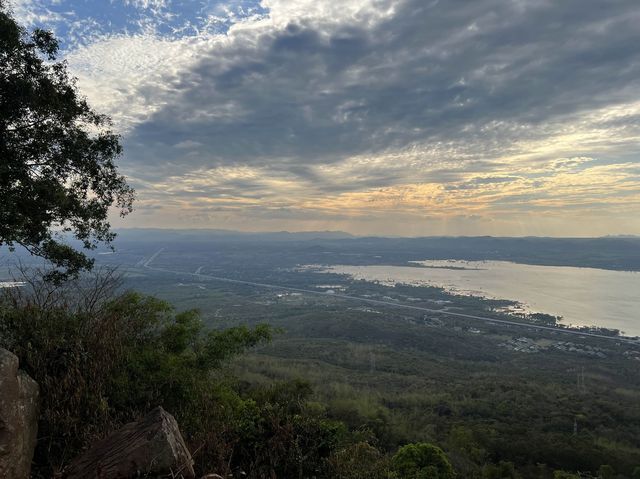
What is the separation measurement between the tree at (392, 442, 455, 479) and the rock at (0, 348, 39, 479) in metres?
14.8

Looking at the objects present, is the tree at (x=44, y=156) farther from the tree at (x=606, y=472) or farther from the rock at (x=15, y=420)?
the tree at (x=606, y=472)

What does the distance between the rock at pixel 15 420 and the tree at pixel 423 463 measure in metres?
14.8

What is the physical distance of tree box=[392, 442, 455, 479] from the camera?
16.6m

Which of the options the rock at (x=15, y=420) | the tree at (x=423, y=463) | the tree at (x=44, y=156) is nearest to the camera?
the rock at (x=15, y=420)

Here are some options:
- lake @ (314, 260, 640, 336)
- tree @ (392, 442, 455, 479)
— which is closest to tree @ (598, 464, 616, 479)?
tree @ (392, 442, 455, 479)

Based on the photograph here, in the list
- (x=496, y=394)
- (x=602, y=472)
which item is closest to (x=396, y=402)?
(x=496, y=394)

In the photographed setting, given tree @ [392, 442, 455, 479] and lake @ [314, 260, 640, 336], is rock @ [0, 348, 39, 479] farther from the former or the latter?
lake @ [314, 260, 640, 336]

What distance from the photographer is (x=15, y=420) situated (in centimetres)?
529

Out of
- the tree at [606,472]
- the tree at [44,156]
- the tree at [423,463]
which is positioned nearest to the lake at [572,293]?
the tree at [606,472]

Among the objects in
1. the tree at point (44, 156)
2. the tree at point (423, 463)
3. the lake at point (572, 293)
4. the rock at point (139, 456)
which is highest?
the tree at point (44, 156)

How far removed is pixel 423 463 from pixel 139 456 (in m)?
16.3

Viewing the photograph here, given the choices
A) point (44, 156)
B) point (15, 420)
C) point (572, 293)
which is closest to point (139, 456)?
→ point (15, 420)

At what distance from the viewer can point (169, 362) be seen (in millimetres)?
10094

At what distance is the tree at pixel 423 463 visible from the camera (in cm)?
1656
